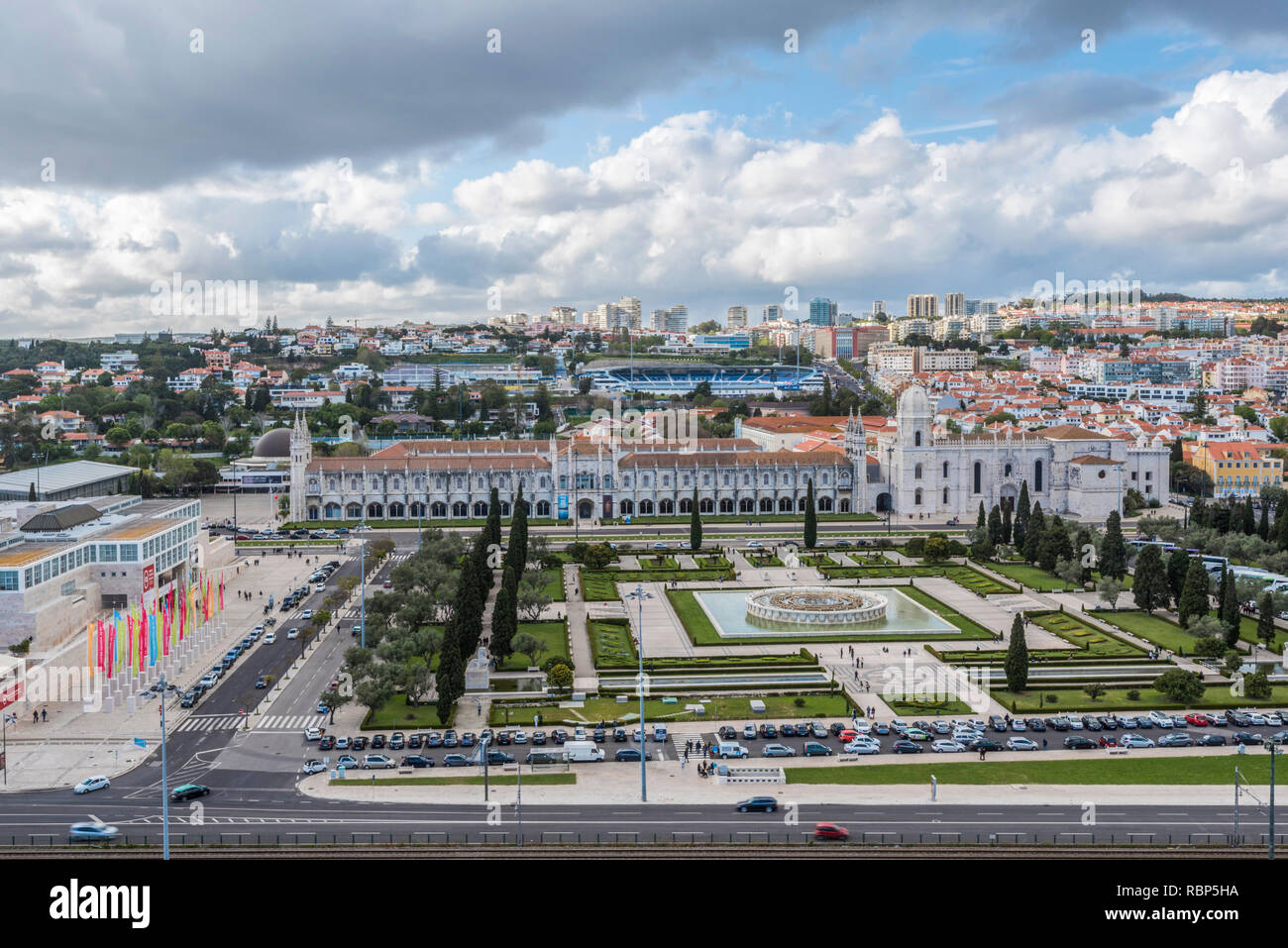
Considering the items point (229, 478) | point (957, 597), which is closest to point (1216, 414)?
point (957, 597)

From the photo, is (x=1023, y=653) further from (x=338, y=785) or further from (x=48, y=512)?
(x=48, y=512)

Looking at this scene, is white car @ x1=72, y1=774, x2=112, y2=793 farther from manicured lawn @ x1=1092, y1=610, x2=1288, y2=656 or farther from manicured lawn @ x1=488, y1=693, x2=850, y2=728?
manicured lawn @ x1=1092, y1=610, x2=1288, y2=656

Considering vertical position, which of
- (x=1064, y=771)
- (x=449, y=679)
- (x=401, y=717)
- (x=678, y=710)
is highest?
(x=449, y=679)

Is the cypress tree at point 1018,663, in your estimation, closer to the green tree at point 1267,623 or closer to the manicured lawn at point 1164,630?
the manicured lawn at point 1164,630

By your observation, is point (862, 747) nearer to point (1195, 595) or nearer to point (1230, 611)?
point (1230, 611)

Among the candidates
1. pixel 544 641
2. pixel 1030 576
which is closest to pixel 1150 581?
pixel 1030 576
